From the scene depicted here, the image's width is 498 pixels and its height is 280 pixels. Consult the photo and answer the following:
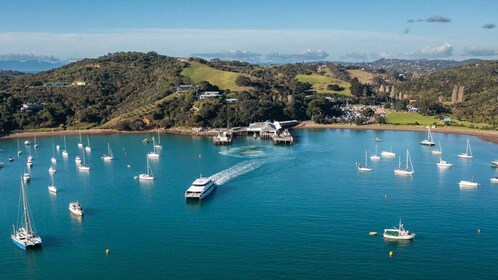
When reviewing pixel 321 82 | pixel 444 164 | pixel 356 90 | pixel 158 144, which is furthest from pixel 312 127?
pixel 321 82

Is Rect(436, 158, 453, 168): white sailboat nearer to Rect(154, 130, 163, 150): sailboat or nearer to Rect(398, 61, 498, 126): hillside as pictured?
Rect(398, 61, 498, 126): hillside

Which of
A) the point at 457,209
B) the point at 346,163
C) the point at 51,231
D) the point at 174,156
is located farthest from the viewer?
the point at 174,156

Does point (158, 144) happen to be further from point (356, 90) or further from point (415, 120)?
point (356, 90)

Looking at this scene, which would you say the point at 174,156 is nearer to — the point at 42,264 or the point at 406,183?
the point at 406,183

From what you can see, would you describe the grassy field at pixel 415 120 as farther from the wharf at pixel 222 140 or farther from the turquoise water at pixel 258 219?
the wharf at pixel 222 140

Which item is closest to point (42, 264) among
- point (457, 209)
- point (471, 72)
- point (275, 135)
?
point (457, 209)

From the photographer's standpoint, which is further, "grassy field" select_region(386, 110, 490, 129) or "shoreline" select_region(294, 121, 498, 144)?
"grassy field" select_region(386, 110, 490, 129)

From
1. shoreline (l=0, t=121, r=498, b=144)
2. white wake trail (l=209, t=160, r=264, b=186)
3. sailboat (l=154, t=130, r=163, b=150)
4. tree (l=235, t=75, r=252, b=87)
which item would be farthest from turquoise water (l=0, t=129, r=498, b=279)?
tree (l=235, t=75, r=252, b=87)
